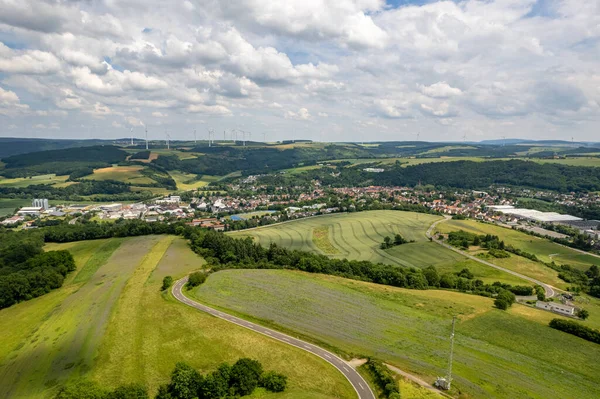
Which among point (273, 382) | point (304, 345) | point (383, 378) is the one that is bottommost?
point (304, 345)

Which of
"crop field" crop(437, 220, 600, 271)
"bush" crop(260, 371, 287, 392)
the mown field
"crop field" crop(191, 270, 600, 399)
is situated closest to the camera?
"bush" crop(260, 371, 287, 392)

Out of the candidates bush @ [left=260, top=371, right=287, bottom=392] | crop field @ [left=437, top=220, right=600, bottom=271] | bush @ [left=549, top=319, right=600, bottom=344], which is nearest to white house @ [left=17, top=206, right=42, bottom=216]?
bush @ [left=260, top=371, right=287, bottom=392]

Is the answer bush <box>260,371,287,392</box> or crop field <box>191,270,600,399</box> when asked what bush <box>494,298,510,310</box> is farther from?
bush <box>260,371,287,392</box>

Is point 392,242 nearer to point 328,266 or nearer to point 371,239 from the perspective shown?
point 371,239

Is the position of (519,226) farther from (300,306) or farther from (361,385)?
(361,385)

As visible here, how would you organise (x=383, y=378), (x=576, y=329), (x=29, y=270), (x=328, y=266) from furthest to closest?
1. (x=328, y=266)
2. (x=29, y=270)
3. (x=576, y=329)
4. (x=383, y=378)

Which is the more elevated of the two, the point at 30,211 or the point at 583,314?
the point at 583,314

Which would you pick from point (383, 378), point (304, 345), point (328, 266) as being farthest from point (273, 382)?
point (328, 266)
